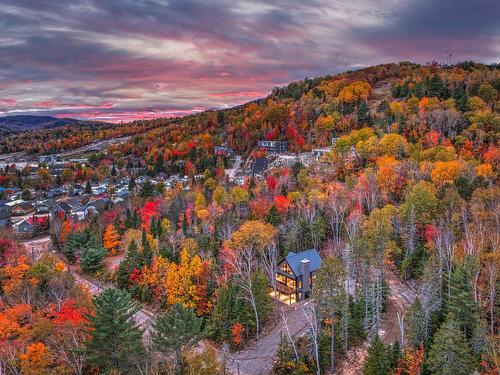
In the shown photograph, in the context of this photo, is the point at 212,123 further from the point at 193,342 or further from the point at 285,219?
the point at 193,342

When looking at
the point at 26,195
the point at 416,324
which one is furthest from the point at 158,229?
the point at 26,195

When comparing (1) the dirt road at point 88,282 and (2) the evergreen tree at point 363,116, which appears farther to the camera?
(2) the evergreen tree at point 363,116

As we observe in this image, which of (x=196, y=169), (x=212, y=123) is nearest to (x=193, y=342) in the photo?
(x=196, y=169)

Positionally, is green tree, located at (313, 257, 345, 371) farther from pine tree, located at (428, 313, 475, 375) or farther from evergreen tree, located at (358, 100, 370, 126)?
evergreen tree, located at (358, 100, 370, 126)

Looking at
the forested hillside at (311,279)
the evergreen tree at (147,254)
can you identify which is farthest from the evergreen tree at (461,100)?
the evergreen tree at (147,254)

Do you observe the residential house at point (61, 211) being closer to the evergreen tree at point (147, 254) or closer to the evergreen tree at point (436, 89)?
the evergreen tree at point (147, 254)

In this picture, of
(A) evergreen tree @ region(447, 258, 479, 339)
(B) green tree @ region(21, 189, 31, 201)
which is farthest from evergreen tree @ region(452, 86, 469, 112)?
(B) green tree @ region(21, 189, 31, 201)
